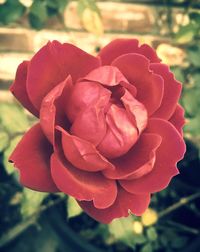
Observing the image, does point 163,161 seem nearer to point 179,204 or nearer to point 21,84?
point 21,84

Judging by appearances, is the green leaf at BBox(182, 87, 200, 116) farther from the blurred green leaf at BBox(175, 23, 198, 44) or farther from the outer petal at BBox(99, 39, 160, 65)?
the outer petal at BBox(99, 39, 160, 65)

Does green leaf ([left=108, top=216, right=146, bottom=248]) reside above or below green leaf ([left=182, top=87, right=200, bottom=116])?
below

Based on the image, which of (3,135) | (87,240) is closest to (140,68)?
(3,135)

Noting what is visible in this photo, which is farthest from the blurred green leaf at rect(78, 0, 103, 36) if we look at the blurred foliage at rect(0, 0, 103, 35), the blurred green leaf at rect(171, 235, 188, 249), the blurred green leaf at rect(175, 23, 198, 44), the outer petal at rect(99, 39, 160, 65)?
the blurred green leaf at rect(171, 235, 188, 249)

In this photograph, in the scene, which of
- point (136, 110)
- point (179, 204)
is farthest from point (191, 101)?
point (136, 110)

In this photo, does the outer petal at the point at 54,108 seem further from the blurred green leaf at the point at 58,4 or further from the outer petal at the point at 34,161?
the blurred green leaf at the point at 58,4

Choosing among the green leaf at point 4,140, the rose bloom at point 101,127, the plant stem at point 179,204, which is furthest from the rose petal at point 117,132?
the plant stem at point 179,204
